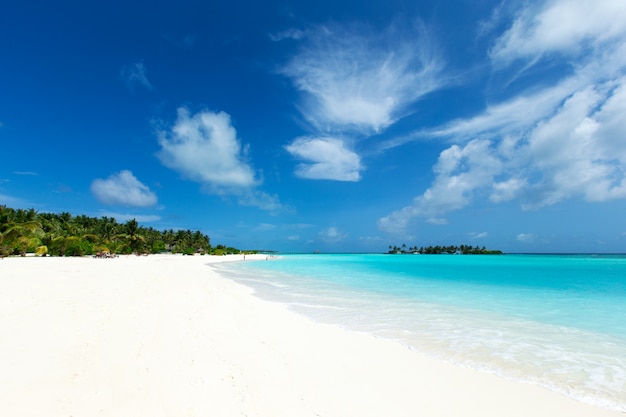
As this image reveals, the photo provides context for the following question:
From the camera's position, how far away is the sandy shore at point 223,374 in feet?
12.7

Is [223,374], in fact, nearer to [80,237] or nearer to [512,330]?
[512,330]

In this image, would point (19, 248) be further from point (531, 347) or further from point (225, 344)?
point (531, 347)

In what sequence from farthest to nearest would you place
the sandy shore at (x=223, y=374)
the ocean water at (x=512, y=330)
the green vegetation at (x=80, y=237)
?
1. the green vegetation at (x=80, y=237)
2. the ocean water at (x=512, y=330)
3. the sandy shore at (x=223, y=374)

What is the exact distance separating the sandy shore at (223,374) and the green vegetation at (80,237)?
3992cm

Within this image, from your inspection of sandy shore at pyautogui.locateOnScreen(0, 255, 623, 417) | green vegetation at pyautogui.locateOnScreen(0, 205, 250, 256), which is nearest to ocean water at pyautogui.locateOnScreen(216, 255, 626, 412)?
sandy shore at pyautogui.locateOnScreen(0, 255, 623, 417)

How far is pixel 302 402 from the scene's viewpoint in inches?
159

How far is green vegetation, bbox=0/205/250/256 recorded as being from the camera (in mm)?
37719

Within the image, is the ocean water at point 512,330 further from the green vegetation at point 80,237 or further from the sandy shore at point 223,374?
the green vegetation at point 80,237

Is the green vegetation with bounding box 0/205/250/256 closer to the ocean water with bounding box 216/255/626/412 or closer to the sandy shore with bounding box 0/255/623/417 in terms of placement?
the sandy shore with bounding box 0/255/623/417

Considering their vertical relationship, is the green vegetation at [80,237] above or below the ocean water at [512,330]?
above

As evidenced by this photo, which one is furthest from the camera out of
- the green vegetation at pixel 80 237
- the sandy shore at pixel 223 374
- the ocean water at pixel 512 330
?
the green vegetation at pixel 80 237

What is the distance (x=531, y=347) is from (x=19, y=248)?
53.1 metres

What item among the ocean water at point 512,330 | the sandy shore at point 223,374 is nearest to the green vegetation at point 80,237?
the sandy shore at point 223,374

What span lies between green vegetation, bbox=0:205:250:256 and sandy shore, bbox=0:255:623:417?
39919 mm
